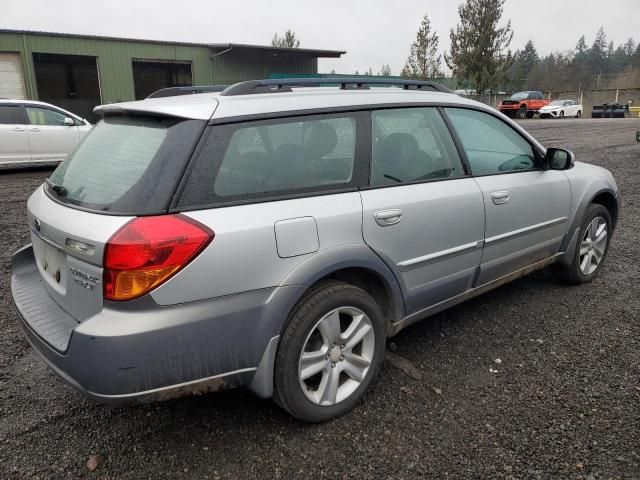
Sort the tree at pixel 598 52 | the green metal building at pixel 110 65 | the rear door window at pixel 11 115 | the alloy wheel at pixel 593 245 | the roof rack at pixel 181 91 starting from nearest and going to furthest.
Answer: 1. the roof rack at pixel 181 91
2. the alloy wheel at pixel 593 245
3. the rear door window at pixel 11 115
4. the green metal building at pixel 110 65
5. the tree at pixel 598 52

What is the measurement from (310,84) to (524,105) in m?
36.5

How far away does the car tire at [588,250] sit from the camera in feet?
13.7

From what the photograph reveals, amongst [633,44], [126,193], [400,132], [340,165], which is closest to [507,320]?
[400,132]

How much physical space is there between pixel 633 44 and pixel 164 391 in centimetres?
15042

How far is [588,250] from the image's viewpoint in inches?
170

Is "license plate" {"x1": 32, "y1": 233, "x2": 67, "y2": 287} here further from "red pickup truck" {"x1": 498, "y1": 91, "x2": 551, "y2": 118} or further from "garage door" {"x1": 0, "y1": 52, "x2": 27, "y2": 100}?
"red pickup truck" {"x1": 498, "y1": 91, "x2": 551, "y2": 118}

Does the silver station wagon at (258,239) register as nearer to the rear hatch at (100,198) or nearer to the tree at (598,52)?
the rear hatch at (100,198)

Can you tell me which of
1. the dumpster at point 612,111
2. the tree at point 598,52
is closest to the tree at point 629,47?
the tree at point 598,52

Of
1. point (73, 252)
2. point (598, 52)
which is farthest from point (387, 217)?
point (598, 52)

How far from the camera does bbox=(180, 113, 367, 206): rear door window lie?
7.13 feet

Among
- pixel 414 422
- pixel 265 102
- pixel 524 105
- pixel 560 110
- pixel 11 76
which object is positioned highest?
pixel 11 76

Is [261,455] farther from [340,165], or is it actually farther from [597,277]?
[597,277]

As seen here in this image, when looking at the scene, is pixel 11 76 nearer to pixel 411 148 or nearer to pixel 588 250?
pixel 411 148

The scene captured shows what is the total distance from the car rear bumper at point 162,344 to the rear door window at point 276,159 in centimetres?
47
